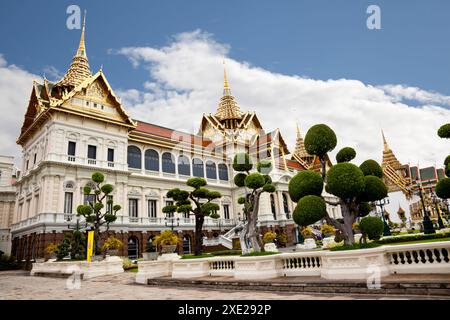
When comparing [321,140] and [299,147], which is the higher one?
[299,147]

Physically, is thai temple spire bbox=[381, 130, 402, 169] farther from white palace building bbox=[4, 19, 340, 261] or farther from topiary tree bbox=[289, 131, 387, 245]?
topiary tree bbox=[289, 131, 387, 245]

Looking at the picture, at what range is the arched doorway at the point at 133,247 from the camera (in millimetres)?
27484

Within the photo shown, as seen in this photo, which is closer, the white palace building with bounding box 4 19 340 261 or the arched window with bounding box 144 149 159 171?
the white palace building with bounding box 4 19 340 261

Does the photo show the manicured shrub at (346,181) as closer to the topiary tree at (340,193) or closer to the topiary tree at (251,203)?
the topiary tree at (340,193)

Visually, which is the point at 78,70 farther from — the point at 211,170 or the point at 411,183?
the point at 411,183

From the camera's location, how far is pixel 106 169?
26500 mm

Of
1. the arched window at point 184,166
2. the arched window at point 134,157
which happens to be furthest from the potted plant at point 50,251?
the arched window at point 184,166

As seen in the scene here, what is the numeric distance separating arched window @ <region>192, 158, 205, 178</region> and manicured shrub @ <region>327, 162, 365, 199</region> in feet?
87.3

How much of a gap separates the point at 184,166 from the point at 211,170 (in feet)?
13.4

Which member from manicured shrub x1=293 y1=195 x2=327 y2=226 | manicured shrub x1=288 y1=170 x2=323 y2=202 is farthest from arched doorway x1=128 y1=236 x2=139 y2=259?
manicured shrub x1=293 y1=195 x2=327 y2=226

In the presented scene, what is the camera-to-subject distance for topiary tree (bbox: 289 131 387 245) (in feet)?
31.6

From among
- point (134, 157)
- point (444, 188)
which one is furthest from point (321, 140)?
point (134, 157)

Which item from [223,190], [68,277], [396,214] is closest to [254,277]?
[68,277]
